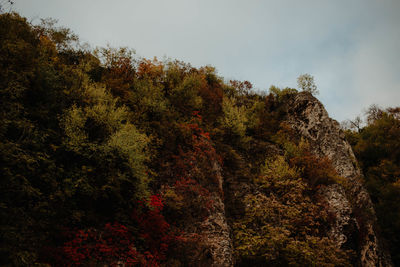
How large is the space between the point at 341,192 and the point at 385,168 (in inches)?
673

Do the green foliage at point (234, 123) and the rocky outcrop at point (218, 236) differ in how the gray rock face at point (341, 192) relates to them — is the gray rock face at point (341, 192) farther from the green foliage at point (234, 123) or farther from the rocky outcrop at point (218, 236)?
the rocky outcrop at point (218, 236)

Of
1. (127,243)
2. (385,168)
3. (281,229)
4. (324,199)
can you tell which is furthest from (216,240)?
(385,168)

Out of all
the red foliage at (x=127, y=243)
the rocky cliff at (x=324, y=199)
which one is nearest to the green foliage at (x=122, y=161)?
the red foliage at (x=127, y=243)

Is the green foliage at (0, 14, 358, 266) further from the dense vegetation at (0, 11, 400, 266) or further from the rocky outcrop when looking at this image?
the rocky outcrop

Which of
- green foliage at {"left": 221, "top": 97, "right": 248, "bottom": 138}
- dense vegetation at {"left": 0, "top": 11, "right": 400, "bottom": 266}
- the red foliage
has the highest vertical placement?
green foliage at {"left": 221, "top": 97, "right": 248, "bottom": 138}

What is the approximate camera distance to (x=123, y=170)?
10.1 meters

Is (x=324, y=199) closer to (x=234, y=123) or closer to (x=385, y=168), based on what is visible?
(x=234, y=123)

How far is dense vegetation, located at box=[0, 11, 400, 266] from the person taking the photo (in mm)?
7504

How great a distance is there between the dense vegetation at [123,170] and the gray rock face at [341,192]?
1.05 m

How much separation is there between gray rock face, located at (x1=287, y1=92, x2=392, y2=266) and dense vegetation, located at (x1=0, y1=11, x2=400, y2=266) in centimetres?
105

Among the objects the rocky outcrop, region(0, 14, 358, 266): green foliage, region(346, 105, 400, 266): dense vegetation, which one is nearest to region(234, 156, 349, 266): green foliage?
region(0, 14, 358, 266): green foliage

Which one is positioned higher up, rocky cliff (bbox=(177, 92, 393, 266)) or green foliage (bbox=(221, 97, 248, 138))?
green foliage (bbox=(221, 97, 248, 138))

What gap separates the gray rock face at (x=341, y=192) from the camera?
1523 centimetres

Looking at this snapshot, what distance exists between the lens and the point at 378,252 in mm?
16156
